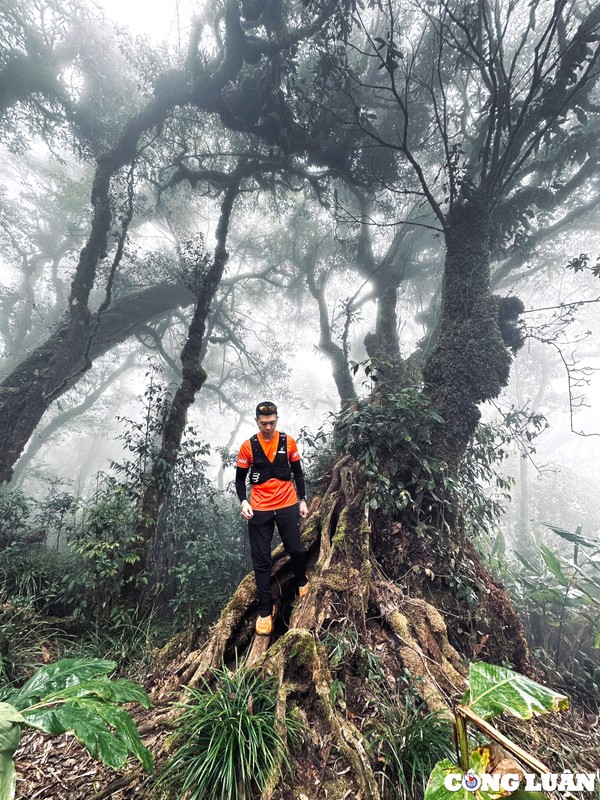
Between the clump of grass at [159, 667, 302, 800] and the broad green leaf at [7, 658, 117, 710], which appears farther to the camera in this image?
the clump of grass at [159, 667, 302, 800]

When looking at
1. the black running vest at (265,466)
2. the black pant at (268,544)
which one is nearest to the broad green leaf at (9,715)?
the black pant at (268,544)

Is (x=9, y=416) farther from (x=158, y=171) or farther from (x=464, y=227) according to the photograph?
(x=464, y=227)

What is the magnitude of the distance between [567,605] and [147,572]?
645cm

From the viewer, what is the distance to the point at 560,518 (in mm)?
17609

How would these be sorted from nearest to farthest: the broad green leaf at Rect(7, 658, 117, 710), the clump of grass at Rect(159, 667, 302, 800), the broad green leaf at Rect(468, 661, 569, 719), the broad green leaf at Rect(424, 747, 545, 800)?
the broad green leaf at Rect(424, 747, 545, 800) → the broad green leaf at Rect(468, 661, 569, 719) → the broad green leaf at Rect(7, 658, 117, 710) → the clump of grass at Rect(159, 667, 302, 800)

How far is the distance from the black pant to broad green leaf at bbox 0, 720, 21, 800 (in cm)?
255

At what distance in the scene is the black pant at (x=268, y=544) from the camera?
11.0 ft

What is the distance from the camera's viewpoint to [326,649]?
292cm

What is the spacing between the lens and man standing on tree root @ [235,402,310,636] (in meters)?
3.38

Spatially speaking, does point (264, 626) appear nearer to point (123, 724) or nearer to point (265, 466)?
point (265, 466)

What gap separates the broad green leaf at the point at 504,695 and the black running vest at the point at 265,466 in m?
2.68

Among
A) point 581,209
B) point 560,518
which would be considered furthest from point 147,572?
point 560,518

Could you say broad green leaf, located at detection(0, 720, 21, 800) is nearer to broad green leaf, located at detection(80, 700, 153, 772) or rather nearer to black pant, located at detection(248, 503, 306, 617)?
broad green leaf, located at detection(80, 700, 153, 772)

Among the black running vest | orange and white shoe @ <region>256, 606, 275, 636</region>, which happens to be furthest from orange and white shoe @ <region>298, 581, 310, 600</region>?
the black running vest
